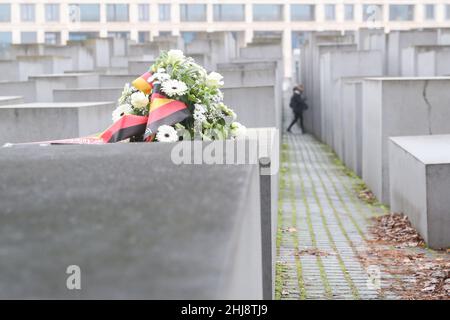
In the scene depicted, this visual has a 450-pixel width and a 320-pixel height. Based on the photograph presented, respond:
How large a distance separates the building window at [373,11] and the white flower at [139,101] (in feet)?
259

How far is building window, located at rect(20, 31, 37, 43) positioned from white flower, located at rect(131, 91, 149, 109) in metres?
78.1

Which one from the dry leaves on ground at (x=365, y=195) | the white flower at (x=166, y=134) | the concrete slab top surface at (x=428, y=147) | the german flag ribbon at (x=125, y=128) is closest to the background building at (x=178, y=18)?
the dry leaves on ground at (x=365, y=195)

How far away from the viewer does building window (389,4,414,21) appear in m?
86.6

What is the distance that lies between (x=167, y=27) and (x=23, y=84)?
66491 millimetres

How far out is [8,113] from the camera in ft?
36.6

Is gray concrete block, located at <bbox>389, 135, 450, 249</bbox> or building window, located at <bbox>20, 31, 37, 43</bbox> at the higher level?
building window, located at <bbox>20, 31, 37, 43</bbox>

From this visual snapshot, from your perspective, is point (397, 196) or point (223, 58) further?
point (223, 58)

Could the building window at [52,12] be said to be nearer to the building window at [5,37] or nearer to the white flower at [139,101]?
the building window at [5,37]

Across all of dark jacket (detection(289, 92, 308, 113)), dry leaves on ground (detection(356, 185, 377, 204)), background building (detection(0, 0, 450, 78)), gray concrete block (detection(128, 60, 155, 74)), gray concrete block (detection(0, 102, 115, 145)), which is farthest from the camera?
background building (detection(0, 0, 450, 78))

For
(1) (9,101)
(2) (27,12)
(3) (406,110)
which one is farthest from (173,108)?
(2) (27,12)

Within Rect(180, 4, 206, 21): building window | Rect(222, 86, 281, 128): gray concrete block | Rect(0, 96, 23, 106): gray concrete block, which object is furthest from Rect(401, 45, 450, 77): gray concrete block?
Rect(180, 4, 206, 21): building window

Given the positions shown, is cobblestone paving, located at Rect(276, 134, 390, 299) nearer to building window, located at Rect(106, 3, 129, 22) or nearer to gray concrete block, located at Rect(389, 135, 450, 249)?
gray concrete block, located at Rect(389, 135, 450, 249)
